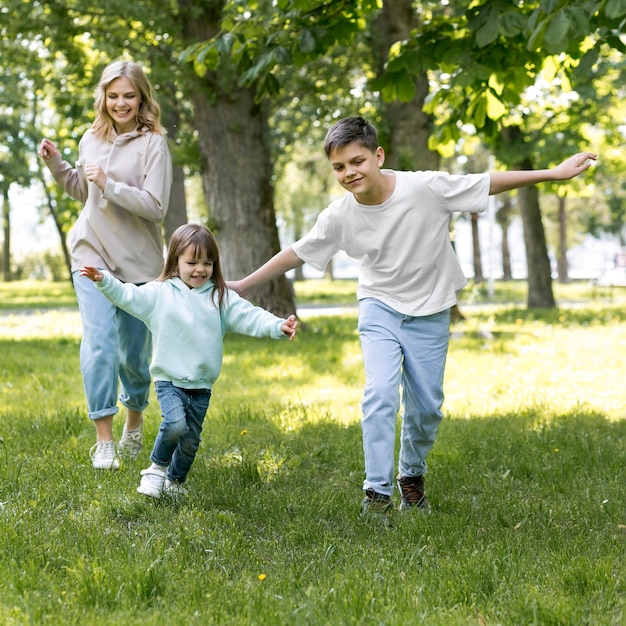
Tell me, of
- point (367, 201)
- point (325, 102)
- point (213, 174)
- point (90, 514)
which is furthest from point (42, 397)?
point (325, 102)

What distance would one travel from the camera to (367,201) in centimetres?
427

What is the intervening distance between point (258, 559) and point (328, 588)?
44cm

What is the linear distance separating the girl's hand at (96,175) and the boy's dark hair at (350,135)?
118 centimetres

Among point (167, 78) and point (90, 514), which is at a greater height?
point (167, 78)

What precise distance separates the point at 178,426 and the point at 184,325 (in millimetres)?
469

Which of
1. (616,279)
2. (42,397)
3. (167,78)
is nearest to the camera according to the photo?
(42,397)

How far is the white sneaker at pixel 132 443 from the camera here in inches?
205

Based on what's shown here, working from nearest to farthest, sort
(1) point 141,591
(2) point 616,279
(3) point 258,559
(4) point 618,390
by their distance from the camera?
(1) point 141,591 → (3) point 258,559 → (4) point 618,390 → (2) point 616,279

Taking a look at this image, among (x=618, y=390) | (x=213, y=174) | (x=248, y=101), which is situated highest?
(x=248, y=101)

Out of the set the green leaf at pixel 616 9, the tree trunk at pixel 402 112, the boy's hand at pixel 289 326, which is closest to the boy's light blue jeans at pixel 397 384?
the boy's hand at pixel 289 326

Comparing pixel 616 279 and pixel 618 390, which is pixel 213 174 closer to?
pixel 618 390

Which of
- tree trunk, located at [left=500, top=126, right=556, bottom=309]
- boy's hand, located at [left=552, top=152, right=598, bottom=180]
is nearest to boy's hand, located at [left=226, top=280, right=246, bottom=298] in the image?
boy's hand, located at [left=552, top=152, right=598, bottom=180]

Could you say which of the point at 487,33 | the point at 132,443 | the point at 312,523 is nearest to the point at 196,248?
the point at 312,523

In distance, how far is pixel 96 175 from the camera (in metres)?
4.48
